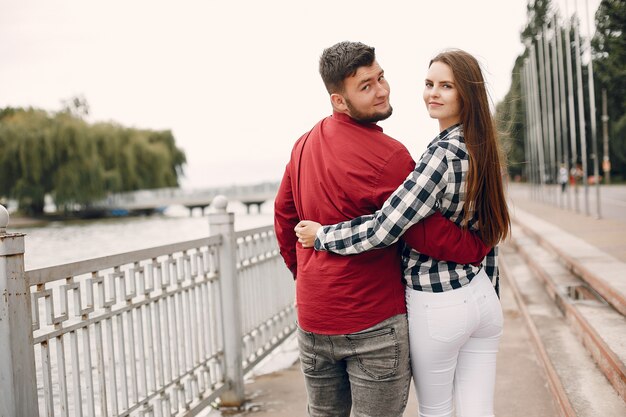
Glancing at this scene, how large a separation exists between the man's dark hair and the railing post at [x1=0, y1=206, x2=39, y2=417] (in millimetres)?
1252

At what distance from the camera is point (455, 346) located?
7.04ft

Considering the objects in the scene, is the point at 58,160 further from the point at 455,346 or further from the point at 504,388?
the point at 455,346

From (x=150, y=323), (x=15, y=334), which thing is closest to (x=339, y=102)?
(x=15, y=334)

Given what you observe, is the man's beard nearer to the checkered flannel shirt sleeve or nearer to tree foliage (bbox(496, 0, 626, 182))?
the checkered flannel shirt sleeve

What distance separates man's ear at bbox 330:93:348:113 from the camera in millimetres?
2109

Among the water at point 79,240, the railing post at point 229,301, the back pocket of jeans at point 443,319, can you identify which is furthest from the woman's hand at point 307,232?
the water at point 79,240

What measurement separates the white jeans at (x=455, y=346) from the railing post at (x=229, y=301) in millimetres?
→ 2220

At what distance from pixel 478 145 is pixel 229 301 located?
101 inches

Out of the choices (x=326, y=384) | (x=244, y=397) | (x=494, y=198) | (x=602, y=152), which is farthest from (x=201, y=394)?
(x=602, y=152)

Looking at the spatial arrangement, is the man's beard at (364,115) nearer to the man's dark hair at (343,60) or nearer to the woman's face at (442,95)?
the man's dark hair at (343,60)

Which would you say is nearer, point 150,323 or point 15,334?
point 15,334

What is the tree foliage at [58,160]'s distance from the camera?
35938 millimetres

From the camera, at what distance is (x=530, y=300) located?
21.7ft

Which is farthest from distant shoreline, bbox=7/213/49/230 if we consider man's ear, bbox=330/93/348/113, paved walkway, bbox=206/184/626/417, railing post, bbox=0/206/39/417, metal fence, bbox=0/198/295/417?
man's ear, bbox=330/93/348/113
